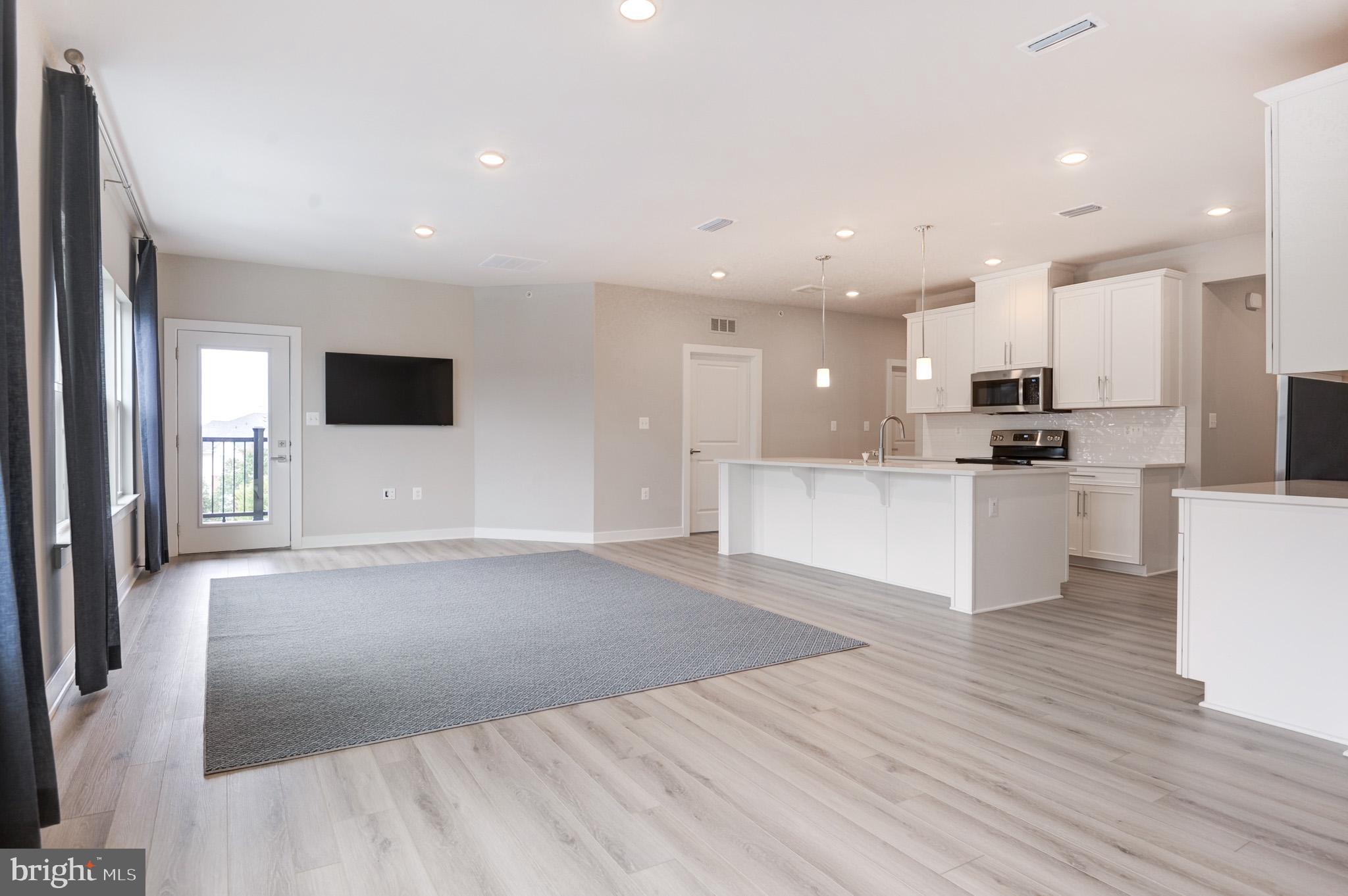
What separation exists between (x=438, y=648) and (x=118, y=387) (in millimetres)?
3196

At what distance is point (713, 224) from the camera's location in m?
5.21

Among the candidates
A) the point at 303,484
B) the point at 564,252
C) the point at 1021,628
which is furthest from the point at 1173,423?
Result: the point at 303,484

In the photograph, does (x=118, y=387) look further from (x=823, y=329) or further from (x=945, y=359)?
(x=945, y=359)

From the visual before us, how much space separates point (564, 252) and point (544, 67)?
306 centimetres

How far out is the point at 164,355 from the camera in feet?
20.2

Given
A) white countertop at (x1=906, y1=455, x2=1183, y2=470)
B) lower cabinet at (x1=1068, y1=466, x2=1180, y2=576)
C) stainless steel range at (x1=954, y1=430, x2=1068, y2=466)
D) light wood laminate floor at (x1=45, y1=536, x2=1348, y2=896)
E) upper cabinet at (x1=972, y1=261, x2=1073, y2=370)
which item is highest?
upper cabinet at (x1=972, y1=261, x2=1073, y2=370)

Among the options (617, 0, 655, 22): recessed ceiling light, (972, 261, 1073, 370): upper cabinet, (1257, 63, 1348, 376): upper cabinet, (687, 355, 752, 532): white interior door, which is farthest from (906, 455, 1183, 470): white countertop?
(617, 0, 655, 22): recessed ceiling light

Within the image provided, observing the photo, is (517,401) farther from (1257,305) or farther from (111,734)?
(1257,305)

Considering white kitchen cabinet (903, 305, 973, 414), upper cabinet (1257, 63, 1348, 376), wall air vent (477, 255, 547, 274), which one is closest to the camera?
upper cabinet (1257, 63, 1348, 376)

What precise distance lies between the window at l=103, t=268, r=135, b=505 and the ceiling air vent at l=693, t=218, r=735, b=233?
367cm

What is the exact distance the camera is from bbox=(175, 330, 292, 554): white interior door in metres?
6.32

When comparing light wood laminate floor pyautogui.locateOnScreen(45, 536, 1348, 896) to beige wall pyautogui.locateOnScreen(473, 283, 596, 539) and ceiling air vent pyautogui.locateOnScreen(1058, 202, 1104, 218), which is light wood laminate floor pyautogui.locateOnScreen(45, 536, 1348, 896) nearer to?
ceiling air vent pyautogui.locateOnScreen(1058, 202, 1104, 218)

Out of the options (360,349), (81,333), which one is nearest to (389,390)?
(360,349)

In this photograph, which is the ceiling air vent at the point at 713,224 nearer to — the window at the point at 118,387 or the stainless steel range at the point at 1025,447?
the stainless steel range at the point at 1025,447
